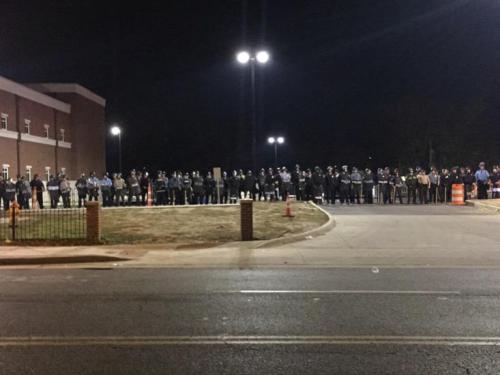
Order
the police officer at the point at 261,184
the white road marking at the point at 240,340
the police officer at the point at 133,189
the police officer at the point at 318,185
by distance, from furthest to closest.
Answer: the police officer at the point at 261,184
the police officer at the point at 318,185
the police officer at the point at 133,189
the white road marking at the point at 240,340

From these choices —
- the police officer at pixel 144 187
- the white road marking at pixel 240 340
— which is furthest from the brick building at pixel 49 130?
the white road marking at pixel 240 340

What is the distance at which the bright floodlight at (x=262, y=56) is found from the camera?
23.8 meters

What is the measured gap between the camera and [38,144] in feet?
165

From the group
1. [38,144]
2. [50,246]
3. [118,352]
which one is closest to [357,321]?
[118,352]

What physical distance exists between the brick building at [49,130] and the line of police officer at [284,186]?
15405mm

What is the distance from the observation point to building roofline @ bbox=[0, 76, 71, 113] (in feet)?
146

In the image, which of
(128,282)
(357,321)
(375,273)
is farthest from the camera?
(375,273)

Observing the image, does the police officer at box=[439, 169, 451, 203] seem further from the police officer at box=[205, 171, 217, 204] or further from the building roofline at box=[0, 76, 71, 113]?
the building roofline at box=[0, 76, 71, 113]

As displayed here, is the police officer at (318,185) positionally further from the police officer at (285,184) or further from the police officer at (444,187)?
the police officer at (444,187)

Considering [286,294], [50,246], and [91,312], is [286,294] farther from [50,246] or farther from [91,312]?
[50,246]

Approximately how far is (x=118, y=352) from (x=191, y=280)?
4572mm

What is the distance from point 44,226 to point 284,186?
13892 millimetres

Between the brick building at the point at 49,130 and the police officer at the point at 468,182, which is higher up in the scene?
the brick building at the point at 49,130

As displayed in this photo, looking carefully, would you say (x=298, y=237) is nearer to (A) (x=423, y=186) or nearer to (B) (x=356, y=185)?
(B) (x=356, y=185)
